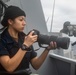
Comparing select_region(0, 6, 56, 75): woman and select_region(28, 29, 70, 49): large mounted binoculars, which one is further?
select_region(28, 29, 70, 49): large mounted binoculars

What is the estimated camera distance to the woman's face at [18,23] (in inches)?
57.9

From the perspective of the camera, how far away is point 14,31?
1.52 m

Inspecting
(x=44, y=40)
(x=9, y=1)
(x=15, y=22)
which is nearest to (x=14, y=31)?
(x=15, y=22)

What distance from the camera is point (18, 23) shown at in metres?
1.48

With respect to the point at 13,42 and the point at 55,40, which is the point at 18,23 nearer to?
the point at 13,42

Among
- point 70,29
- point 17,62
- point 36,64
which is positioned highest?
point 70,29

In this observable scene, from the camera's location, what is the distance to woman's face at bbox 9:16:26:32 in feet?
4.83

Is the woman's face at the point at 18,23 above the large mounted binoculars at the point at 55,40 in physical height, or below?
above

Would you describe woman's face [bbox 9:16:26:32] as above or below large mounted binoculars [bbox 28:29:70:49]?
above

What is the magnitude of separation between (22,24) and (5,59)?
23 centimetres

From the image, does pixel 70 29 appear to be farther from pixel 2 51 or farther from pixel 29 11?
pixel 29 11

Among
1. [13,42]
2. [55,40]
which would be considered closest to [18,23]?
[13,42]

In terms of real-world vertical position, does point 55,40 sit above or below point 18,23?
below

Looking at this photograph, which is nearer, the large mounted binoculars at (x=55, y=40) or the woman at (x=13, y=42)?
the woman at (x=13, y=42)
